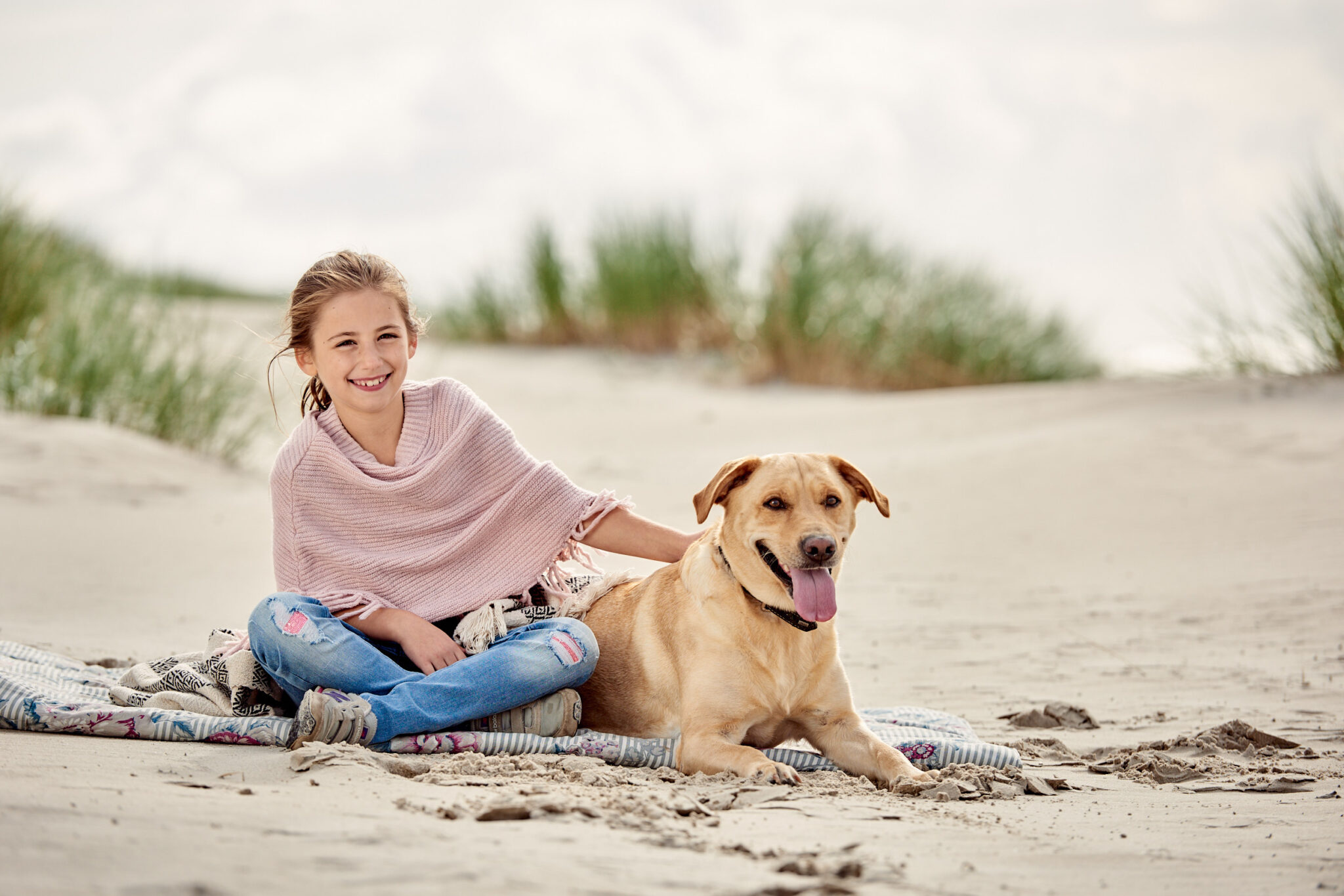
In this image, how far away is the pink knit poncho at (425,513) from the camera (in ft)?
14.0

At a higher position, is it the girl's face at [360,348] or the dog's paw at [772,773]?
the girl's face at [360,348]

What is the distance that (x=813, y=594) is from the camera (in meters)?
3.74

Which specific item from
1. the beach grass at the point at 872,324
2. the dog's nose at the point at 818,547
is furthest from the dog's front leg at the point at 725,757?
the beach grass at the point at 872,324

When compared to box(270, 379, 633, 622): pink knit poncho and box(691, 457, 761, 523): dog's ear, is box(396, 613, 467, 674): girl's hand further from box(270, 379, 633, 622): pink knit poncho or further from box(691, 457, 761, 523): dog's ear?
box(691, 457, 761, 523): dog's ear

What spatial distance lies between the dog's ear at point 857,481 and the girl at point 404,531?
0.65 m

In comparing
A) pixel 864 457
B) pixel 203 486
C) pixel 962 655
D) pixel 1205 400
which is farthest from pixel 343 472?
pixel 1205 400

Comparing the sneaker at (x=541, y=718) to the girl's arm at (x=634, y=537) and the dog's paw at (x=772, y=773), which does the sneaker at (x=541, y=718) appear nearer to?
the girl's arm at (x=634, y=537)

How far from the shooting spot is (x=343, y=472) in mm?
4242

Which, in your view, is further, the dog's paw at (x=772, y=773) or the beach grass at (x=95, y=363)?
the beach grass at (x=95, y=363)

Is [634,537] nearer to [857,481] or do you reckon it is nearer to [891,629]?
[857,481]

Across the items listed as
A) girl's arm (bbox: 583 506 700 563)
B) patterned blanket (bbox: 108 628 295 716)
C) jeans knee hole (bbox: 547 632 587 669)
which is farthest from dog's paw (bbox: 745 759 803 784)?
patterned blanket (bbox: 108 628 295 716)

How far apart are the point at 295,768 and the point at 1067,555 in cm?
582

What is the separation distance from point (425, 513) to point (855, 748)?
1.68 metres

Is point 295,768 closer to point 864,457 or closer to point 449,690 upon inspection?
point 449,690
